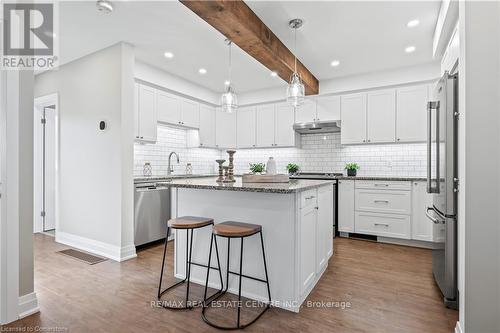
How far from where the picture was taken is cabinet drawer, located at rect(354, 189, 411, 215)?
393 centimetres

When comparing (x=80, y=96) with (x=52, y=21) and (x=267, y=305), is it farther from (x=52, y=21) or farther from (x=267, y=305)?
(x=267, y=305)

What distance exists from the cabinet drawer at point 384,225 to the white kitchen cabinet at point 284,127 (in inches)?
75.6

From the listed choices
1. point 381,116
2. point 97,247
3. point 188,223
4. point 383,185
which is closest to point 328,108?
point 381,116

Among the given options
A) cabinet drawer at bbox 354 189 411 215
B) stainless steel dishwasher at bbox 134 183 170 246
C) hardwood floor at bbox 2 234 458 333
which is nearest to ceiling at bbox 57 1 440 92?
stainless steel dishwasher at bbox 134 183 170 246

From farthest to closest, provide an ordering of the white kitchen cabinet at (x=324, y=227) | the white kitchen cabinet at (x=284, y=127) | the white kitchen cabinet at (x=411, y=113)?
the white kitchen cabinet at (x=284, y=127) → the white kitchen cabinet at (x=411, y=113) → the white kitchen cabinet at (x=324, y=227)

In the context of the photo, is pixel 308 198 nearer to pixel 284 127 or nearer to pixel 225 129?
pixel 284 127

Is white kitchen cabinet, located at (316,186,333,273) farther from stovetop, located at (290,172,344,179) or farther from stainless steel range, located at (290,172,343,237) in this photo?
stovetop, located at (290,172,344,179)

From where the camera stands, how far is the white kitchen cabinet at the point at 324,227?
262 centimetres

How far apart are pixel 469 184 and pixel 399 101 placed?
314cm

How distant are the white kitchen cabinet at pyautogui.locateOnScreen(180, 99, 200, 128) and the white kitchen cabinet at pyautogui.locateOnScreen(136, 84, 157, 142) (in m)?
0.71

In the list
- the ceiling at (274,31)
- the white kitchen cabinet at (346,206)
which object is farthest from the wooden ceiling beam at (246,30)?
the white kitchen cabinet at (346,206)

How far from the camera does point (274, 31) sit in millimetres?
3061

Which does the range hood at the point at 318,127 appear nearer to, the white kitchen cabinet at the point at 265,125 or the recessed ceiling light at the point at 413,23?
the white kitchen cabinet at the point at 265,125

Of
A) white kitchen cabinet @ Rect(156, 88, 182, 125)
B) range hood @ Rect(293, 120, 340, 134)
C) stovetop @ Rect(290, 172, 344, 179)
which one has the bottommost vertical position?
stovetop @ Rect(290, 172, 344, 179)
